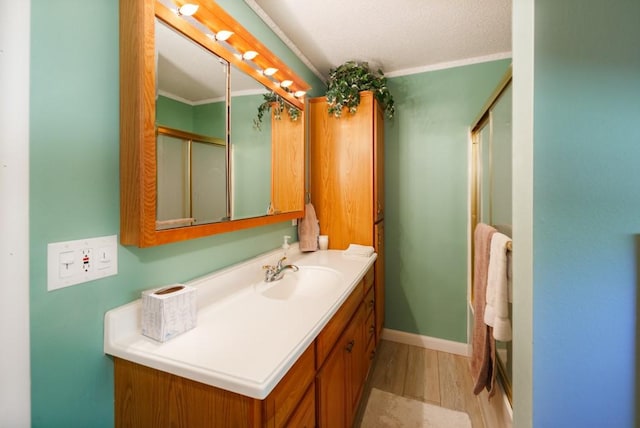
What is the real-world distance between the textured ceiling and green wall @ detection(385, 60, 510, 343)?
0.64 ft

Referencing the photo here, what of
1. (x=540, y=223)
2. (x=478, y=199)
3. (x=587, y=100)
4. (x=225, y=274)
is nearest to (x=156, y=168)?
(x=225, y=274)

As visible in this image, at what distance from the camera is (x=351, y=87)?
194 centimetres

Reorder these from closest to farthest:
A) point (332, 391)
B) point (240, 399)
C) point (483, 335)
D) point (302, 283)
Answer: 1. point (240, 399)
2. point (332, 391)
3. point (483, 335)
4. point (302, 283)

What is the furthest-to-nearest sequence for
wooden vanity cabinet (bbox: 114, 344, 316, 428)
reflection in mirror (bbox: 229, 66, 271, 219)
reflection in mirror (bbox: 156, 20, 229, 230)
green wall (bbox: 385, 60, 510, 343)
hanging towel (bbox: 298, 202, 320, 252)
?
1. green wall (bbox: 385, 60, 510, 343)
2. hanging towel (bbox: 298, 202, 320, 252)
3. reflection in mirror (bbox: 229, 66, 271, 219)
4. reflection in mirror (bbox: 156, 20, 229, 230)
5. wooden vanity cabinet (bbox: 114, 344, 316, 428)

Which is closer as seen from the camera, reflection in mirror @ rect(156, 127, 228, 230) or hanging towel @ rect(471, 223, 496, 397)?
reflection in mirror @ rect(156, 127, 228, 230)

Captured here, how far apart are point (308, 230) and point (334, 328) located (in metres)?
0.93

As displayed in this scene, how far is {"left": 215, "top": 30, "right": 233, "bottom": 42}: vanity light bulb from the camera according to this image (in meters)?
1.11

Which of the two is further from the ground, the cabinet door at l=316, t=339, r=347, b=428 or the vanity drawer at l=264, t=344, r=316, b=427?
the vanity drawer at l=264, t=344, r=316, b=427

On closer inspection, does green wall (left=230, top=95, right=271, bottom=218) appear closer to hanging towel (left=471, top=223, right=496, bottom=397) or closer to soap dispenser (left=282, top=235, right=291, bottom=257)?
soap dispenser (left=282, top=235, right=291, bottom=257)

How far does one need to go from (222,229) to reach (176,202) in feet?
0.76

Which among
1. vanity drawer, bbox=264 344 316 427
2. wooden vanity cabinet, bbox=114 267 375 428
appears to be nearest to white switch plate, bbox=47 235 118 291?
wooden vanity cabinet, bbox=114 267 375 428

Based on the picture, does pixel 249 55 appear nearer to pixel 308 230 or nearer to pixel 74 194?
pixel 74 194

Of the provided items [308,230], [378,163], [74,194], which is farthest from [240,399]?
[378,163]

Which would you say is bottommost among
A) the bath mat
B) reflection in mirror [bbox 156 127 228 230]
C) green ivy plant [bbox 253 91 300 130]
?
the bath mat
